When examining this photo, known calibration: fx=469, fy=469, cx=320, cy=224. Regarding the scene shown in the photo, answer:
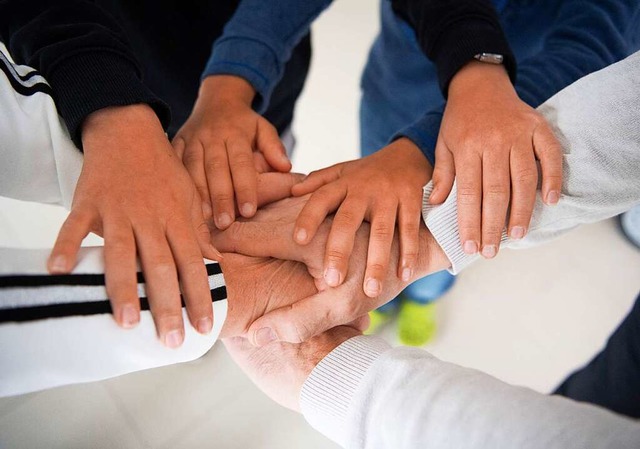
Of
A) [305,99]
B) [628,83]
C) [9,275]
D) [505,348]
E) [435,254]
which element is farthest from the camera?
[305,99]

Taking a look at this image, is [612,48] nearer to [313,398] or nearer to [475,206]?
[475,206]

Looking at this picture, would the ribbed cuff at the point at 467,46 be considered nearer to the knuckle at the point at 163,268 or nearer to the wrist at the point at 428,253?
the wrist at the point at 428,253

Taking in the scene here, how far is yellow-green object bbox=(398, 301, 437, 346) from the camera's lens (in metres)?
1.14

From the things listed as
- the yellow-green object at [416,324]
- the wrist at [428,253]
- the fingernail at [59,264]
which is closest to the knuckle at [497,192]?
the wrist at [428,253]

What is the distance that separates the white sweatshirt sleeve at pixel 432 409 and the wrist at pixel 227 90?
1.34 ft

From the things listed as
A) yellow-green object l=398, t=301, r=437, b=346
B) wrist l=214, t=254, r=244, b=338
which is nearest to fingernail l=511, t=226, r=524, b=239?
wrist l=214, t=254, r=244, b=338

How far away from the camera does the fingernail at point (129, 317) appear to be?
391 millimetres

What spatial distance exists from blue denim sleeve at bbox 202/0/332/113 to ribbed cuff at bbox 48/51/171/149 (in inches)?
8.1

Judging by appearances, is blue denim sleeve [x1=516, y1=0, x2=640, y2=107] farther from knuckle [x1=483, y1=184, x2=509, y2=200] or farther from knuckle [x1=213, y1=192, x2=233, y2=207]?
knuckle [x1=213, y1=192, x2=233, y2=207]

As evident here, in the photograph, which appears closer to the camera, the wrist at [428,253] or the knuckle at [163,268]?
the knuckle at [163,268]

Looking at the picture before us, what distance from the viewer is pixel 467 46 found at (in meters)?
0.62

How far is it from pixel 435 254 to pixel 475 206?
0.10 metres

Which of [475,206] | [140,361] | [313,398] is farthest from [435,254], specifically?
[140,361]

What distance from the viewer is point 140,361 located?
1.40 feet
